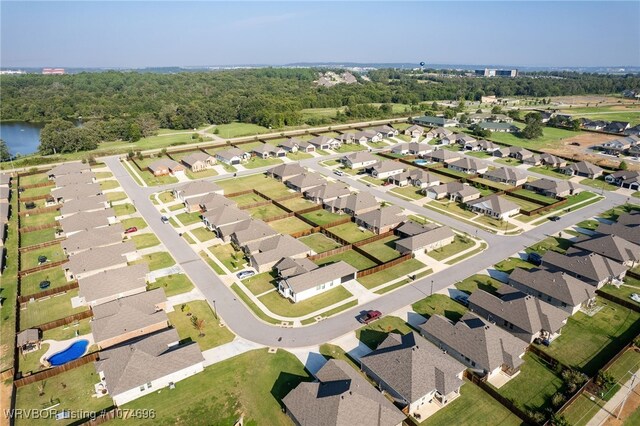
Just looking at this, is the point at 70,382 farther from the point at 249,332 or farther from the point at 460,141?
the point at 460,141

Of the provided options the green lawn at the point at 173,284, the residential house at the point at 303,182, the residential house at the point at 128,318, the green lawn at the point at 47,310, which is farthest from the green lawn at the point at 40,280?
the residential house at the point at 303,182

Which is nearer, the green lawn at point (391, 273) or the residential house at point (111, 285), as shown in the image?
the residential house at point (111, 285)

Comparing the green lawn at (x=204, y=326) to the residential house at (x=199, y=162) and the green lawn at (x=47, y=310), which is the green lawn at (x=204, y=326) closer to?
the green lawn at (x=47, y=310)

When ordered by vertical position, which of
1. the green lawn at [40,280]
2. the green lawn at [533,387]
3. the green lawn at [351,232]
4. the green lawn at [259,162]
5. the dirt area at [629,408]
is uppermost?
the green lawn at [259,162]

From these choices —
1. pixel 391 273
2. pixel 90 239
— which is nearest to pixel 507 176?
pixel 391 273

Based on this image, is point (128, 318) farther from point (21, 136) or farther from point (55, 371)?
point (21, 136)

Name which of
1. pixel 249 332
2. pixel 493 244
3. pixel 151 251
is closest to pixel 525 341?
pixel 493 244
